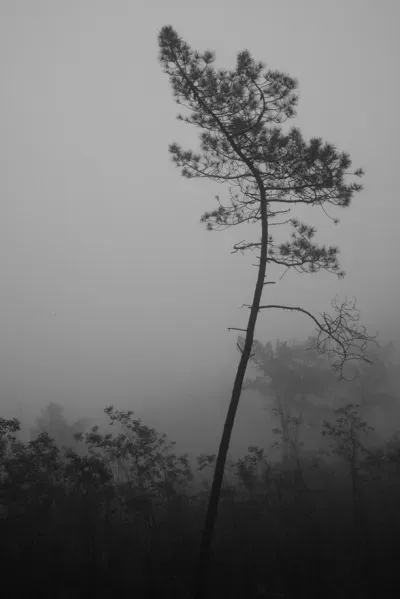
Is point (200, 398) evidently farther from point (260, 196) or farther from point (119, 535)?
point (260, 196)

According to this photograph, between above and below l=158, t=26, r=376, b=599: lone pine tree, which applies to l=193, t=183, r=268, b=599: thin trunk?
below

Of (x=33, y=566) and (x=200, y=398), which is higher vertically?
(x=200, y=398)

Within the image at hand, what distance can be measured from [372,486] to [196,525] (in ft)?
A: 62.8

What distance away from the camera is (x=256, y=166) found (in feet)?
32.3

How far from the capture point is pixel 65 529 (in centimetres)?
1683

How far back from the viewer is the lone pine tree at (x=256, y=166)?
892cm

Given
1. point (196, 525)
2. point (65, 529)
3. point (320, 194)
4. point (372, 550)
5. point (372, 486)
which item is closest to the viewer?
point (320, 194)

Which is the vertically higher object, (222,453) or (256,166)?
(256,166)

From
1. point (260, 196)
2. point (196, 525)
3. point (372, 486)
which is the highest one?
point (260, 196)

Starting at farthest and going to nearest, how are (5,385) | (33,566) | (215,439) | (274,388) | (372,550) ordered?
A: (5,385), (215,439), (274,388), (372,550), (33,566)

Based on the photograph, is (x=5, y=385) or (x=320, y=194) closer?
(x=320, y=194)

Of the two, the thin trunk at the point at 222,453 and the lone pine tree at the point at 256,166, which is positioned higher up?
the lone pine tree at the point at 256,166

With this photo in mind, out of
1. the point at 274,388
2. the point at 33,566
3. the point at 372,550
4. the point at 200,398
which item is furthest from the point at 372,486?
the point at 200,398

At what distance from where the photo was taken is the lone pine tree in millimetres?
8922
